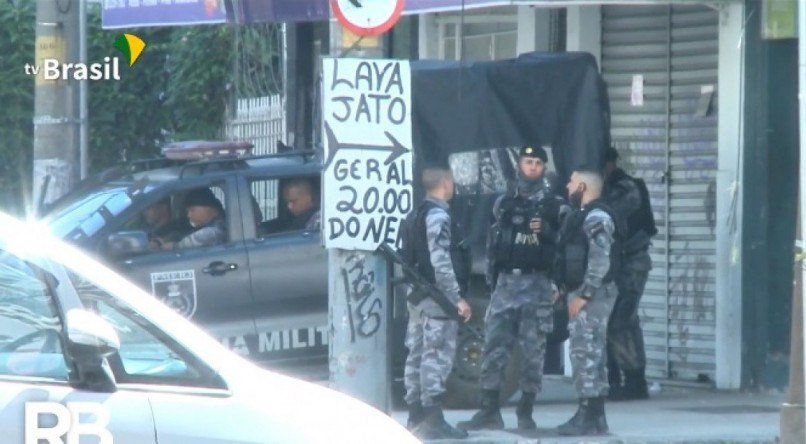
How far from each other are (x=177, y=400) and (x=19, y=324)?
1.88 ft

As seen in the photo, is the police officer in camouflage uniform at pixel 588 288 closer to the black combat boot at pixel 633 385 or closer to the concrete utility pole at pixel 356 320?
the concrete utility pole at pixel 356 320

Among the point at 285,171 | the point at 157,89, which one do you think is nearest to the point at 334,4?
the point at 285,171

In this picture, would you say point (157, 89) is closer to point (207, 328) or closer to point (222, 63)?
point (222, 63)

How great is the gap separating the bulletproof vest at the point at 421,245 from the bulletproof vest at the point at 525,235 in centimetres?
34

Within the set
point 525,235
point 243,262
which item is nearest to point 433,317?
point 525,235

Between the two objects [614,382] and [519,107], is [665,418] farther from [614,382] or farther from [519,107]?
[519,107]

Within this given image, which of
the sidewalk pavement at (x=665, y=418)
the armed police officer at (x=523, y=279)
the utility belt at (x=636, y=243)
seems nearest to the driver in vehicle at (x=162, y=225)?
the sidewalk pavement at (x=665, y=418)

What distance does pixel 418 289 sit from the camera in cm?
1033

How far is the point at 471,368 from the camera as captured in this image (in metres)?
11.6

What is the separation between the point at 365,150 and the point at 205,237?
2.43 metres

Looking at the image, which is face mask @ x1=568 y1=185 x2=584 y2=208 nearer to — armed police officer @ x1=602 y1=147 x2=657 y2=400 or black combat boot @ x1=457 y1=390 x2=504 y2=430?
armed police officer @ x1=602 y1=147 x2=657 y2=400

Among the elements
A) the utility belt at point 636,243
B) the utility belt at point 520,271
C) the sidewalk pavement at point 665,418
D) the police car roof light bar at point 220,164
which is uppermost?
the police car roof light bar at point 220,164

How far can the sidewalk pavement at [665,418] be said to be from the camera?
34.3ft

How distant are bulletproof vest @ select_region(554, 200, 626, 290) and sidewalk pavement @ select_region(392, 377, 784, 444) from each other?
39.1 inches
